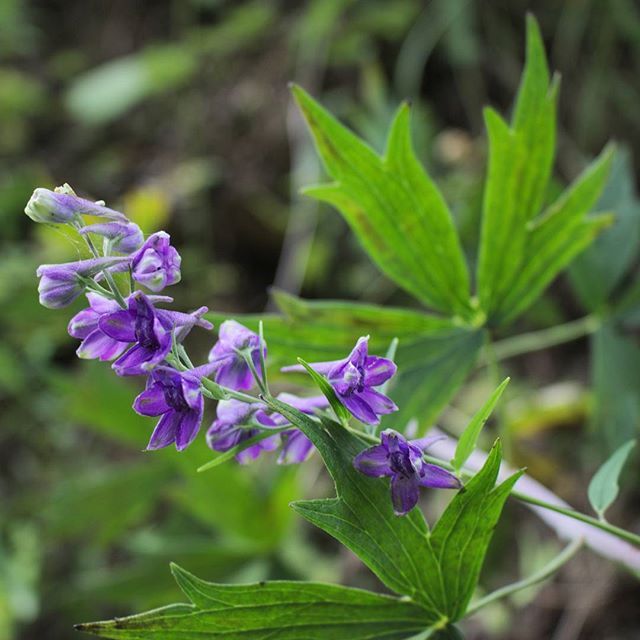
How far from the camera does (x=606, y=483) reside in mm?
1009

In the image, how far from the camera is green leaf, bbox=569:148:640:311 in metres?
1.78

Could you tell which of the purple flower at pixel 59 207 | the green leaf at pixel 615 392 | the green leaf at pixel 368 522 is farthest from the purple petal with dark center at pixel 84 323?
the green leaf at pixel 615 392

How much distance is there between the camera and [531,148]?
1431 mm

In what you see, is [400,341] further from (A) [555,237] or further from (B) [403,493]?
(B) [403,493]

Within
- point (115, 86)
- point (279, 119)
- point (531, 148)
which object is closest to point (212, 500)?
point (531, 148)

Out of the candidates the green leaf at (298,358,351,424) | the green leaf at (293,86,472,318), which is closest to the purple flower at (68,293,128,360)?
the green leaf at (298,358,351,424)

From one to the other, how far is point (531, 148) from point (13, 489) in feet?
7.45

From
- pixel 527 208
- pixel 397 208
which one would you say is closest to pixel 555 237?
pixel 527 208

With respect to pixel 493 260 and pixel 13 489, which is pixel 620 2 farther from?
pixel 13 489

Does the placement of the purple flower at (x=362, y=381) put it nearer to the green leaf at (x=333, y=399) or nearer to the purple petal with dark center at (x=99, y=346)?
the green leaf at (x=333, y=399)

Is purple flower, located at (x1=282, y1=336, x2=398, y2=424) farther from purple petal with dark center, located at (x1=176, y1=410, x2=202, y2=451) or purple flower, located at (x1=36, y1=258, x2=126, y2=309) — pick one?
purple flower, located at (x1=36, y1=258, x2=126, y2=309)

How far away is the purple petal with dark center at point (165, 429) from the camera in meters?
0.85

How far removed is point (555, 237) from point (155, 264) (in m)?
0.88

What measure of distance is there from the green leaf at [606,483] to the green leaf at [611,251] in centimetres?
81
